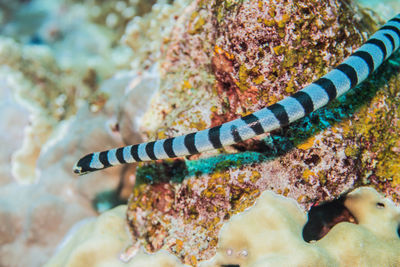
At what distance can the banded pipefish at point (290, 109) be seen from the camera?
Answer: 6.86ft

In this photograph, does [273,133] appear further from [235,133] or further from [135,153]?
[135,153]

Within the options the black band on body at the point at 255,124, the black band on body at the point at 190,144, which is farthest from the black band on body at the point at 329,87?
the black band on body at the point at 190,144

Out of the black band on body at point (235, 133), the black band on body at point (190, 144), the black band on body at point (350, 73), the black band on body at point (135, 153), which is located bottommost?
the black band on body at point (135, 153)

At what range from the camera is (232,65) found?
2.43 m

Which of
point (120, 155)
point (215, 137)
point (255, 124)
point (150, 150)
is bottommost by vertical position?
point (120, 155)

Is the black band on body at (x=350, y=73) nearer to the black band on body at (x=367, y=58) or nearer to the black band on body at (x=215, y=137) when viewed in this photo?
the black band on body at (x=367, y=58)

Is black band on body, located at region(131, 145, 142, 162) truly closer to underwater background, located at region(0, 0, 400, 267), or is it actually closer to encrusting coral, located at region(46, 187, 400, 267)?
underwater background, located at region(0, 0, 400, 267)

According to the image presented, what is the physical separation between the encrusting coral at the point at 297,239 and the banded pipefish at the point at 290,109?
0.58 meters

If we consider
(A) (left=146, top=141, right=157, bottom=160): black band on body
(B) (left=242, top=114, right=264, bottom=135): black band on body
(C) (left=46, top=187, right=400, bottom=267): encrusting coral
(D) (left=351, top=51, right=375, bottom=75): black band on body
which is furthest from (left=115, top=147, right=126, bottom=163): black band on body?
(D) (left=351, top=51, right=375, bottom=75): black band on body

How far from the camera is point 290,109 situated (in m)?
2.07

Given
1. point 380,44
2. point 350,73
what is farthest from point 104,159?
point 380,44

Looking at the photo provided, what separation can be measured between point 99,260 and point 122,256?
0.25m

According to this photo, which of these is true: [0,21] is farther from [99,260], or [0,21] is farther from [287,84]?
[287,84]

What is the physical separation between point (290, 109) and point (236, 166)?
69 cm
